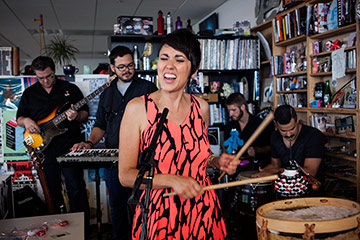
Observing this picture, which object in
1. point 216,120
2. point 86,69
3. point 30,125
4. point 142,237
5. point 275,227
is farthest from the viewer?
point 216,120

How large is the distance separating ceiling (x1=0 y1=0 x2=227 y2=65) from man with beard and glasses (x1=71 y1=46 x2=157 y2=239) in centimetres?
361

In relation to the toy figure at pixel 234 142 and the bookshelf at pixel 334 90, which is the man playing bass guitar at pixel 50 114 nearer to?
the toy figure at pixel 234 142

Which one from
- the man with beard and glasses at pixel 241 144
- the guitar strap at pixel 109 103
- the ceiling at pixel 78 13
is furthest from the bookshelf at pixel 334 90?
the ceiling at pixel 78 13

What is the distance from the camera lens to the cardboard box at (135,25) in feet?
13.9

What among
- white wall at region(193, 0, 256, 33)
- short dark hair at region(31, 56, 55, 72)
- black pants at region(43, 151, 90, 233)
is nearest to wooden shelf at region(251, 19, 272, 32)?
white wall at region(193, 0, 256, 33)

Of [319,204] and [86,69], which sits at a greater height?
[86,69]

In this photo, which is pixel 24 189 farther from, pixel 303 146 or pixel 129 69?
pixel 303 146

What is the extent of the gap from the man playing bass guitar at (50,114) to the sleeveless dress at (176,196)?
2123 millimetres

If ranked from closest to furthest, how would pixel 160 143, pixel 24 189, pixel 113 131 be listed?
pixel 160 143, pixel 113 131, pixel 24 189

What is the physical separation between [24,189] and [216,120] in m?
2.48

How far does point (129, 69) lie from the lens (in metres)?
2.91

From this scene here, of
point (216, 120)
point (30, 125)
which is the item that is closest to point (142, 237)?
point (30, 125)

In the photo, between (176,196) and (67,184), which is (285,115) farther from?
(67,184)

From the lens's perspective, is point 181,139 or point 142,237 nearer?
point 142,237
